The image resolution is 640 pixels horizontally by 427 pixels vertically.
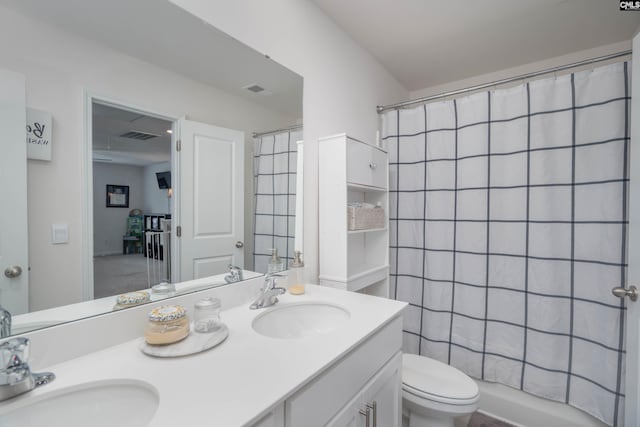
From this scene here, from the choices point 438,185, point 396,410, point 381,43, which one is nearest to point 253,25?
point 381,43

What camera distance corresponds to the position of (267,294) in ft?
3.89

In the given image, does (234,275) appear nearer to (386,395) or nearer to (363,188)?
(386,395)

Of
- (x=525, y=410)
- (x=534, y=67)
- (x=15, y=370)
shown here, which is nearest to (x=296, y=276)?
(x=15, y=370)

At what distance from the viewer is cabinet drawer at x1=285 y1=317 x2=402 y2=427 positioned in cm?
68

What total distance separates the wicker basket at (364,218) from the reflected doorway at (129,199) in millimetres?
873

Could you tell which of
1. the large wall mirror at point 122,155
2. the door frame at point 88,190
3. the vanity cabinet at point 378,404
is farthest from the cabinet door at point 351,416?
the door frame at point 88,190

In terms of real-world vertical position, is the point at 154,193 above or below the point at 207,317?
above

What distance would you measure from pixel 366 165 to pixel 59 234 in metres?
1.37

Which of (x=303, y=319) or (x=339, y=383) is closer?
(x=339, y=383)

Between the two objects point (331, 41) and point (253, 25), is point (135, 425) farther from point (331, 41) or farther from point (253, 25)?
point (331, 41)

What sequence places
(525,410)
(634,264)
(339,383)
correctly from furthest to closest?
(525,410), (634,264), (339,383)

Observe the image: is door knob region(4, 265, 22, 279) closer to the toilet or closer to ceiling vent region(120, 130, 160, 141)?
ceiling vent region(120, 130, 160, 141)

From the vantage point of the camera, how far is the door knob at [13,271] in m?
0.68

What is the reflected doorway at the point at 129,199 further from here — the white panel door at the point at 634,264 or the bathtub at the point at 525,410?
the bathtub at the point at 525,410
